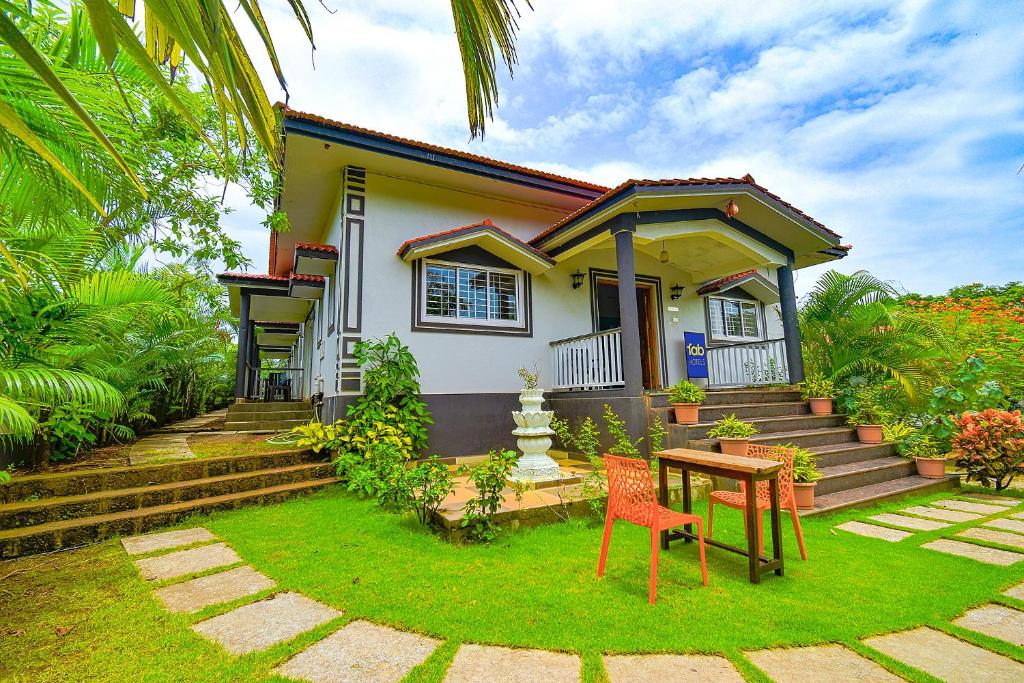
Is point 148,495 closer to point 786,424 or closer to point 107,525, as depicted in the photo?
point 107,525

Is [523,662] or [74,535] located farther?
[74,535]

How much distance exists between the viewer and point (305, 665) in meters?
2.05

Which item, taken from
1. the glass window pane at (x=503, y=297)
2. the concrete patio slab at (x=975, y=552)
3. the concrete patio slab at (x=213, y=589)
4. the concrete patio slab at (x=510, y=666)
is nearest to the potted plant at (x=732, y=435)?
the concrete patio slab at (x=975, y=552)

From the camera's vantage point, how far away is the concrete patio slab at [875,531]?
388 centimetres

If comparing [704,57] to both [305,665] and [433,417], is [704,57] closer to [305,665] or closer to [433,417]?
[433,417]

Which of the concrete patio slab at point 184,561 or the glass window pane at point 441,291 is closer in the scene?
the concrete patio slab at point 184,561

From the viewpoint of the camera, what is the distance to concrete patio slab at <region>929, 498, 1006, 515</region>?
15.2 feet

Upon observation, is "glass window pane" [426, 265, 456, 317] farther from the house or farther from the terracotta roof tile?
the terracotta roof tile

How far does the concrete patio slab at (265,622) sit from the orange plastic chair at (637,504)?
5.99 ft

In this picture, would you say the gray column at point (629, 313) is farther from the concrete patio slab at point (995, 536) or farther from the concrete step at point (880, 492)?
the concrete patio slab at point (995, 536)

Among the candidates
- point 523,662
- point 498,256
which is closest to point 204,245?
point 498,256

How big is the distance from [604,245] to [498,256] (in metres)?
2.14

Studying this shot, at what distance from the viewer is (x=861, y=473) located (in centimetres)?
536

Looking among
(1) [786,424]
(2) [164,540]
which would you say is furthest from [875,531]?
(2) [164,540]
